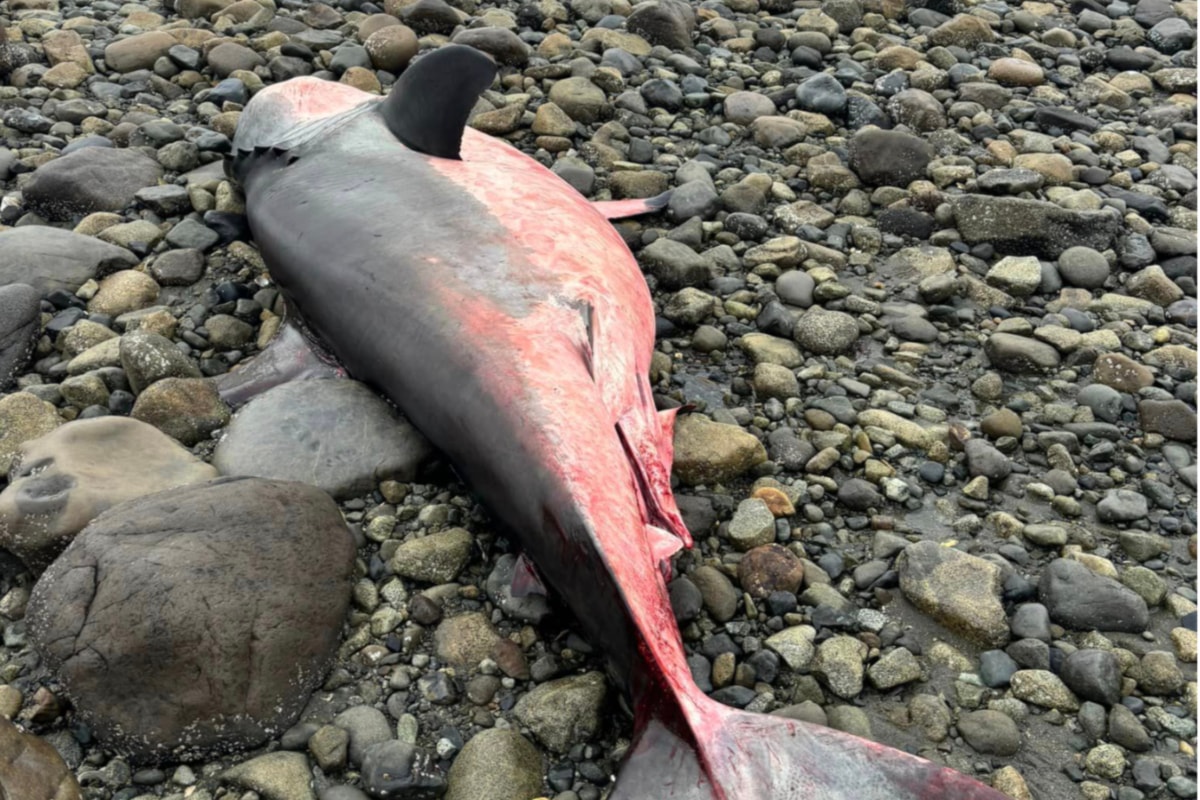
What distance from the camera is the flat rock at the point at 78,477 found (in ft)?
11.8

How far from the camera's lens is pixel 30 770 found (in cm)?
289

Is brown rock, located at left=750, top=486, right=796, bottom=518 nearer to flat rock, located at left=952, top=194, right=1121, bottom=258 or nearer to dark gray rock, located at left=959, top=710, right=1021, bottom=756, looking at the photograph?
dark gray rock, located at left=959, top=710, right=1021, bottom=756

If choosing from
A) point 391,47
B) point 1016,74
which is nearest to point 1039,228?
point 1016,74

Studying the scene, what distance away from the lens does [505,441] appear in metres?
3.41

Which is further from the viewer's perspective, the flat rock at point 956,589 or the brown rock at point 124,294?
the brown rock at point 124,294

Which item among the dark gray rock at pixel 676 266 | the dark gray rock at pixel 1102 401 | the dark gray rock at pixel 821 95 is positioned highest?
the dark gray rock at pixel 821 95

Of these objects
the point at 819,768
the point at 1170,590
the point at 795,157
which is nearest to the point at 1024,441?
the point at 1170,590

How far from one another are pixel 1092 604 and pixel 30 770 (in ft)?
10.5

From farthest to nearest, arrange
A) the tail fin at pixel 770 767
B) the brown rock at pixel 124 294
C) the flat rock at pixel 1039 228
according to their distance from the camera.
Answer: the flat rock at pixel 1039 228 → the brown rock at pixel 124 294 → the tail fin at pixel 770 767

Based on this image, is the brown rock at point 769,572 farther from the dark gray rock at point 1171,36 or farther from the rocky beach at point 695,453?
the dark gray rock at point 1171,36

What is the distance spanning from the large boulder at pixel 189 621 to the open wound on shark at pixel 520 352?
0.68 meters

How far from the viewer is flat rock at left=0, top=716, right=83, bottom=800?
2.81 m

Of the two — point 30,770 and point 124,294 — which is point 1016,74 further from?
point 30,770

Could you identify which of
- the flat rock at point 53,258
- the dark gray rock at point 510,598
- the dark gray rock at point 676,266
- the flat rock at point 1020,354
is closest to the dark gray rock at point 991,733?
the dark gray rock at point 510,598
